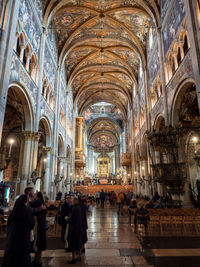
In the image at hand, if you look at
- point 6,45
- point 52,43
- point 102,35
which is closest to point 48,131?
point 52,43

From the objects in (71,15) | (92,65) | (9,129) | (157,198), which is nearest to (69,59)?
(92,65)

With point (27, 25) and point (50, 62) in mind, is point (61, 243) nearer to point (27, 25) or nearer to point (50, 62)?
point (27, 25)

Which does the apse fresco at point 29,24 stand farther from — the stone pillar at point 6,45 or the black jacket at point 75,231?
the black jacket at point 75,231

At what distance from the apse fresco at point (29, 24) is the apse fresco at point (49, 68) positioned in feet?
7.00

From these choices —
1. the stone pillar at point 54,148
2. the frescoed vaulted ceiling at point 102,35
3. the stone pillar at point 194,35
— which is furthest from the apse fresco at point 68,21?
the stone pillar at point 194,35

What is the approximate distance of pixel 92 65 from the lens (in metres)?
26.6

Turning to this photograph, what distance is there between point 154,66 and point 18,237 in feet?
54.1

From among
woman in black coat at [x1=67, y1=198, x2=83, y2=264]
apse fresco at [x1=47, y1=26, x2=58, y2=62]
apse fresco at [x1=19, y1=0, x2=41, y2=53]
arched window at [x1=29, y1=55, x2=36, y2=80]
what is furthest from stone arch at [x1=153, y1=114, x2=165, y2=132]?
woman in black coat at [x1=67, y1=198, x2=83, y2=264]

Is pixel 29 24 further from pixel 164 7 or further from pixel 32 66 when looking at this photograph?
pixel 164 7

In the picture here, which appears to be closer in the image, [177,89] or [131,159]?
[177,89]

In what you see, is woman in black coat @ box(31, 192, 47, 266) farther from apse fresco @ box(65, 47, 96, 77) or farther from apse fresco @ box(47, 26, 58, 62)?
apse fresco @ box(65, 47, 96, 77)

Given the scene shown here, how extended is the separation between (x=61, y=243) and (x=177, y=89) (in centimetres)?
968

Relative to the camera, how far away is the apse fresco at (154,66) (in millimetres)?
15596

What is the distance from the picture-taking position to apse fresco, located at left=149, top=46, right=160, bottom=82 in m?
15.6
